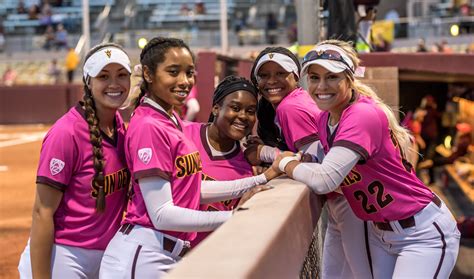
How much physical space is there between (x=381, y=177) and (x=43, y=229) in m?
1.54

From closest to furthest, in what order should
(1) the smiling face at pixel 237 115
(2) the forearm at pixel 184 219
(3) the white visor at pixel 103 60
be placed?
(2) the forearm at pixel 184 219
(3) the white visor at pixel 103 60
(1) the smiling face at pixel 237 115

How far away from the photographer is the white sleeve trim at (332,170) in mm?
3943

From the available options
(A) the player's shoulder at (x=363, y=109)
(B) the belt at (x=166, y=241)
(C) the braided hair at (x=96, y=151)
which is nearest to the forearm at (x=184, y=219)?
(B) the belt at (x=166, y=241)

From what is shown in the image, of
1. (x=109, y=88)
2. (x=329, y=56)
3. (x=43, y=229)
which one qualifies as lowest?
(x=43, y=229)

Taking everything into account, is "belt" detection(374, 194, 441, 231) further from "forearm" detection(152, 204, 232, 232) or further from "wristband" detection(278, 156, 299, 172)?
"forearm" detection(152, 204, 232, 232)

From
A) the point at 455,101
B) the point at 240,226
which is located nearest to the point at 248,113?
the point at 240,226

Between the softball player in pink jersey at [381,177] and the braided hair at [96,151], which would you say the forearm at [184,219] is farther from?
the softball player in pink jersey at [381,177]

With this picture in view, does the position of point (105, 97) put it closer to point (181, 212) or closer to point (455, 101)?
point (181, 212)

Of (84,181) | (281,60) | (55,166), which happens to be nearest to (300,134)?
(281,60)

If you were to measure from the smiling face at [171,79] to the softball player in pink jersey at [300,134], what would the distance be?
0.72 m

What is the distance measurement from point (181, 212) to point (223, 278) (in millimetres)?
1335

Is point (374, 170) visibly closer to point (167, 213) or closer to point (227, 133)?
point (227, 133)

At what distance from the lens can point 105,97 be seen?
3926 millimetres

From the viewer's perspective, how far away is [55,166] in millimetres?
3740
